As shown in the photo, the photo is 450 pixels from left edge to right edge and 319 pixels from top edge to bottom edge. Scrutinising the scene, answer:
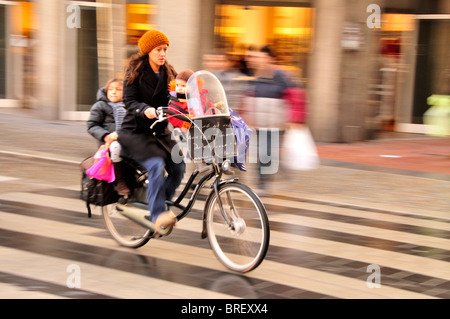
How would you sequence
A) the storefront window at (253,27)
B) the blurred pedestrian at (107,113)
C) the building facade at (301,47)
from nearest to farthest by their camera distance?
the blurred pedestrian at (107,113), the building facade at (301,47), the storefront window at (253,27)

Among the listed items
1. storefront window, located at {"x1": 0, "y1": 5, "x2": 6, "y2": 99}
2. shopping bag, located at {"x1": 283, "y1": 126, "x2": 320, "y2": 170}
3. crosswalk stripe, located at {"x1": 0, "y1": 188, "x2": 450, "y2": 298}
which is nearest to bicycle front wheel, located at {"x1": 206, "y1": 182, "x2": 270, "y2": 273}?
crosswalk stripe, located at {"x1": 0, "y1": 188, "x2": 450, "y2": 298}

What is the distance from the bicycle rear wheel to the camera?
6.18m

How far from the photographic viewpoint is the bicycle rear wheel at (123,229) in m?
6.18

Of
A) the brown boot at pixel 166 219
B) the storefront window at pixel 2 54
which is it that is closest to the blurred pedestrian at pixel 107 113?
the brown boot at pixel 166 219

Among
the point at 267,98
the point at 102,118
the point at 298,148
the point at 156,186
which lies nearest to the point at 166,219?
the point at 156,186

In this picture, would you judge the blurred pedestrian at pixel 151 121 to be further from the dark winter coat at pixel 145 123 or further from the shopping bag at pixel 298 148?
the shopping bag at pixel 298 148

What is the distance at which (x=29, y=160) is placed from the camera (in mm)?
11484

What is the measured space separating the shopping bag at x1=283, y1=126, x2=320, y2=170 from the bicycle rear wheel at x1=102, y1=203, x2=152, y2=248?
3.28 meters

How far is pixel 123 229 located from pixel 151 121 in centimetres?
110

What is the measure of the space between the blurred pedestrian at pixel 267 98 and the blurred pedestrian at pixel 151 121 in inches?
123

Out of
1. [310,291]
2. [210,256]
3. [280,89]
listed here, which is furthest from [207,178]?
[280,89]

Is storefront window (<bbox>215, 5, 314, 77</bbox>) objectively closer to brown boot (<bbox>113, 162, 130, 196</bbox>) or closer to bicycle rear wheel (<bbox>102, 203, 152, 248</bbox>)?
bicycle rear wheel (<bbox>102, 203, 152, 248</bbox>)
